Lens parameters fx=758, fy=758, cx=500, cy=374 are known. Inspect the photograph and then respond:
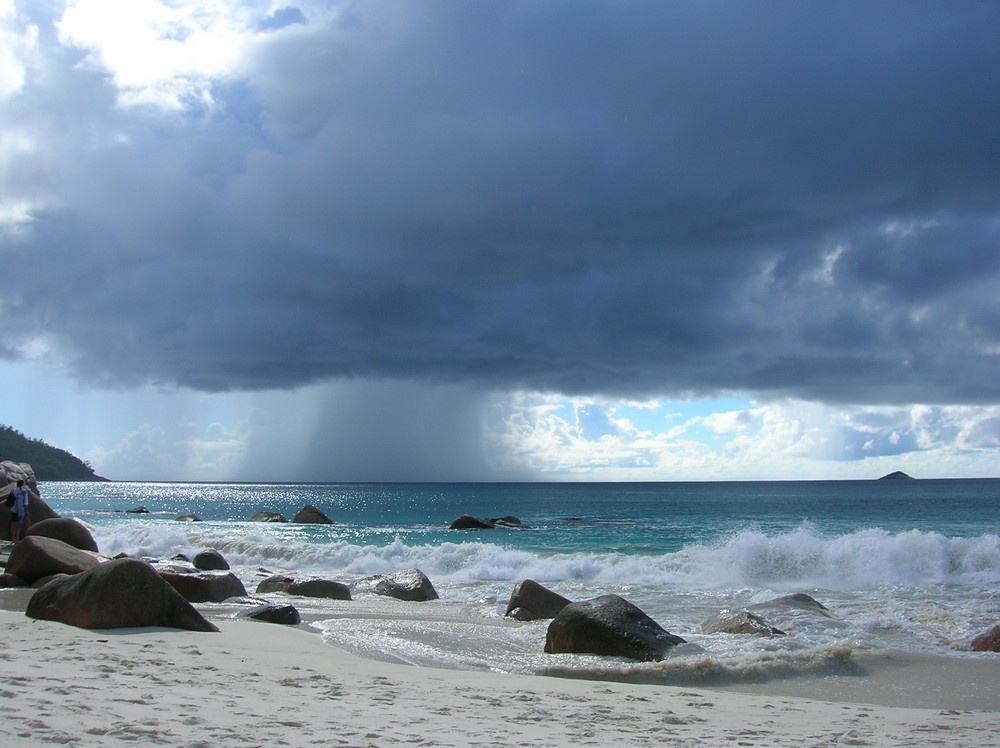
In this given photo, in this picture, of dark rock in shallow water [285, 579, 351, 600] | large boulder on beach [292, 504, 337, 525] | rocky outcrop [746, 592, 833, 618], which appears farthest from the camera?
large boulder on beach [292, 504, 337, 525]

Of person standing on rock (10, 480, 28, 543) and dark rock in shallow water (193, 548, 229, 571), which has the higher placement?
person standing on rock (10, 480, 28, 543)

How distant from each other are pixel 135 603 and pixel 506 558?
53.6ft

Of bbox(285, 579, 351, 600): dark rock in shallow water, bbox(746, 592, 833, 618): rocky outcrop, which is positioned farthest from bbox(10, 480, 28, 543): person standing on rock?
bbox(746, 592, 833, 618): rocky outcrop

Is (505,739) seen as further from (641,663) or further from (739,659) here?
(739,659)

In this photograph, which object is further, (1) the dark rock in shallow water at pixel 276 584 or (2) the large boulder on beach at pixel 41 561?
(1) the dark rock in shallow water at pixel 276 584

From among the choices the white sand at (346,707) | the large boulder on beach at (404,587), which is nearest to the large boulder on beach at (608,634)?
the white sand at (346,707)

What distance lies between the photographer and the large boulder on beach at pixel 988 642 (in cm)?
1109

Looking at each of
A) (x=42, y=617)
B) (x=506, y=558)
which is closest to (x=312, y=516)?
(x=506, y=558)

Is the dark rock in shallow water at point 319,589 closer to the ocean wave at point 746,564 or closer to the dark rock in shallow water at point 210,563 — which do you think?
the ocean wave at point 746,564

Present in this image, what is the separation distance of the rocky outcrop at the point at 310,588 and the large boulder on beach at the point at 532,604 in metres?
3.99

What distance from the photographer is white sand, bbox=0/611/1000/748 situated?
5.05 m

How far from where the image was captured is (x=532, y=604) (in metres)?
13.9

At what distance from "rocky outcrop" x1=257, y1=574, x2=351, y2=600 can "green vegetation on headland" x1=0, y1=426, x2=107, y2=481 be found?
505 ft

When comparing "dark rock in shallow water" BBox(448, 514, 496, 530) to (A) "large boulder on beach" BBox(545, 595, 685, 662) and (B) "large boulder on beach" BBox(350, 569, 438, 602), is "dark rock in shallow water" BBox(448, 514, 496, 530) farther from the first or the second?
(A) "large boulder on beach" BBox(545, 595, 685, 662)
